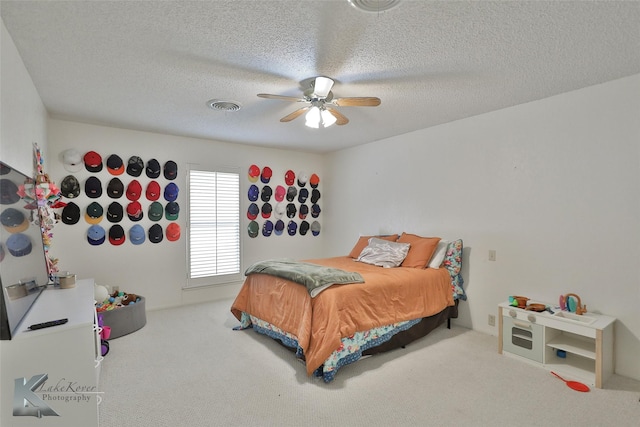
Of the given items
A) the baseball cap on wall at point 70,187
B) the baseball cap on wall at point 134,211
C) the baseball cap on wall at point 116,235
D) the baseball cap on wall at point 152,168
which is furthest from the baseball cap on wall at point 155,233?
the baseball cap on wall at point 70,187

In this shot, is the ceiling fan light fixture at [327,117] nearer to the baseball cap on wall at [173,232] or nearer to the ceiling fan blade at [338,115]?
the ceiling fan blade at [338,115]

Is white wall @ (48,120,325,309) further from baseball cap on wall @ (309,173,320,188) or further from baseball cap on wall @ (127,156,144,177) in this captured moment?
baseball cap on wall @ (309,173,320,188)

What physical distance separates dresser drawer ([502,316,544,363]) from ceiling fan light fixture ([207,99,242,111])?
3325 mm

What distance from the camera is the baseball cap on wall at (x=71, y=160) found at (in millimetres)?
3793

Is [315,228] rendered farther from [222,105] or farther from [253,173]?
[222,105]

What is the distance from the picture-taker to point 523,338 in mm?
2930

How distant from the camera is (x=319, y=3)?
1.71 m

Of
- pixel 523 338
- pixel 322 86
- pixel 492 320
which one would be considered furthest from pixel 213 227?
pixel 523 338

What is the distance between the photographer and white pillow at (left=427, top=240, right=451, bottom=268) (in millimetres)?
3683

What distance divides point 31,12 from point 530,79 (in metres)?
3.44

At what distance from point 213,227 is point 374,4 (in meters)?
3.93

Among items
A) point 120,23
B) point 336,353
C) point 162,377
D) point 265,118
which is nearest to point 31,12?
point 120,23

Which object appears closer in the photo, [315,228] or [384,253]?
Result: [384,253]

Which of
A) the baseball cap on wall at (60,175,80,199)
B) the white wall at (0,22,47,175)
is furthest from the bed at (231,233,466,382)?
the baseball cap on wall at (60,175,80,199)
